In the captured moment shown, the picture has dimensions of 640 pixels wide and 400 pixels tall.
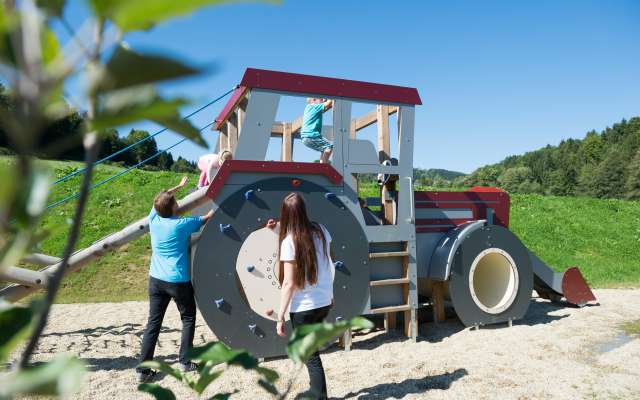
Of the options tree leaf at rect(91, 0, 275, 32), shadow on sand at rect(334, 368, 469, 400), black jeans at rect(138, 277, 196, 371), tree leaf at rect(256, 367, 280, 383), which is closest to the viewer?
tree leaf at rect(91, 0, 275, 32)

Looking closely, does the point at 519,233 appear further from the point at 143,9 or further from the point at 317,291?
the point at 143,9

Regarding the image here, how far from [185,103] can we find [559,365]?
4.94 meters

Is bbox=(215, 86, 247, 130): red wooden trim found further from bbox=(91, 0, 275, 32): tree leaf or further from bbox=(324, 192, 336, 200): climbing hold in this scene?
bbox=(91, 0, 275, 32): tree leaf

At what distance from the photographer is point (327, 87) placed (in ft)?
16.4

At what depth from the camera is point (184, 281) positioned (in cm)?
433

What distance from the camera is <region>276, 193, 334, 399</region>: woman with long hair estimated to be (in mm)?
3238

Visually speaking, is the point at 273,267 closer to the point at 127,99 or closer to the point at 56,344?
the point at 56,344

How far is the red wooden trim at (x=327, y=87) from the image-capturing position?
4.70 meters

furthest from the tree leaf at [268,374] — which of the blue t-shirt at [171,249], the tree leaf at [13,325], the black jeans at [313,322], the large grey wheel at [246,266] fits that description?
the large grey wheel at [246,266]

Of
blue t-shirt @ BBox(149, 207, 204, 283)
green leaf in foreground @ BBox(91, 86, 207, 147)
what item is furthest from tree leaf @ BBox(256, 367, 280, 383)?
blue t-shirt @ BBox(149, 207, 204, 283)

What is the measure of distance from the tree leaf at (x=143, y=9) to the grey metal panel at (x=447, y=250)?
538 cm

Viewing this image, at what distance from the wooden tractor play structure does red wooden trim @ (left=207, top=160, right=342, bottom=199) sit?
0.01 meters

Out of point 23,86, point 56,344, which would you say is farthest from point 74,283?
point 23,86

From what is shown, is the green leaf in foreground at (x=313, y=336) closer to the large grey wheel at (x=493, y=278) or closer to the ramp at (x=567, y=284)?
the large grey wheel at (x=493, y=278)
